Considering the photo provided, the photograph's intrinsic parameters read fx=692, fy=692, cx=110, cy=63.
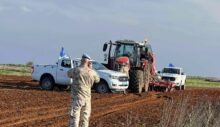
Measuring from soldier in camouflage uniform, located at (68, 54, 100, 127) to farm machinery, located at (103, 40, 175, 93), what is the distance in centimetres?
1888

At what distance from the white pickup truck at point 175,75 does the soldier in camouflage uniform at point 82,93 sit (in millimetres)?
28548

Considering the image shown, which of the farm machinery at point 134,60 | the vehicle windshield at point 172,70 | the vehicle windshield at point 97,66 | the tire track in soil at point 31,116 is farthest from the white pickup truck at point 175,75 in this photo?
the tire track in soil at point 31,116

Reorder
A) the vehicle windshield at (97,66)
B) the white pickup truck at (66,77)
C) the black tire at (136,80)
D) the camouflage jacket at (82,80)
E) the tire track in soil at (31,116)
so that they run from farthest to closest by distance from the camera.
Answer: the black tire at (136,80) < the vehicle windshield at (97,66) < the white pickup truck at (66,77) < the tire track in soil at (31,116) < the camouflage jacket at (82,80)

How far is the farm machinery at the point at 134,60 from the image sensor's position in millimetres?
35094

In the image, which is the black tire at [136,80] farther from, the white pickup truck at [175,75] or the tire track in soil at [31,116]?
the tire track in soil at [31,116]

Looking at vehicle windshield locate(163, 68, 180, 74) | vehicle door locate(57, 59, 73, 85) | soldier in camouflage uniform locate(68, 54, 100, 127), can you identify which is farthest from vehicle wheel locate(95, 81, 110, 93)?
soldier in camouflage uniform locate(68, 54, 100, 127)

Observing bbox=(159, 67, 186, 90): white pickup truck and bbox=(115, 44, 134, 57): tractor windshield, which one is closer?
bbox=(115, 44, 134, 57): tractor windshield

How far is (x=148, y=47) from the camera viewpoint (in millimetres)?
37219

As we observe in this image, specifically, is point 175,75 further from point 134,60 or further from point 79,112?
point 79,112

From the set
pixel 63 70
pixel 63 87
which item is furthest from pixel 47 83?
pixel 63 87

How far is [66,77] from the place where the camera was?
34188 millimetres

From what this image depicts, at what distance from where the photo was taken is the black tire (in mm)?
34875

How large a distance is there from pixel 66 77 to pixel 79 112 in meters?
18.5

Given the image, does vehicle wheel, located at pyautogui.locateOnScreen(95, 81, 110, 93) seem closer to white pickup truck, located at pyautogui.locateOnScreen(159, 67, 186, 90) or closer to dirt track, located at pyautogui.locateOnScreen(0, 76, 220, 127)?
dirt track, located at pyautogui.locateOnScreen(0, 76, 220, 127)
